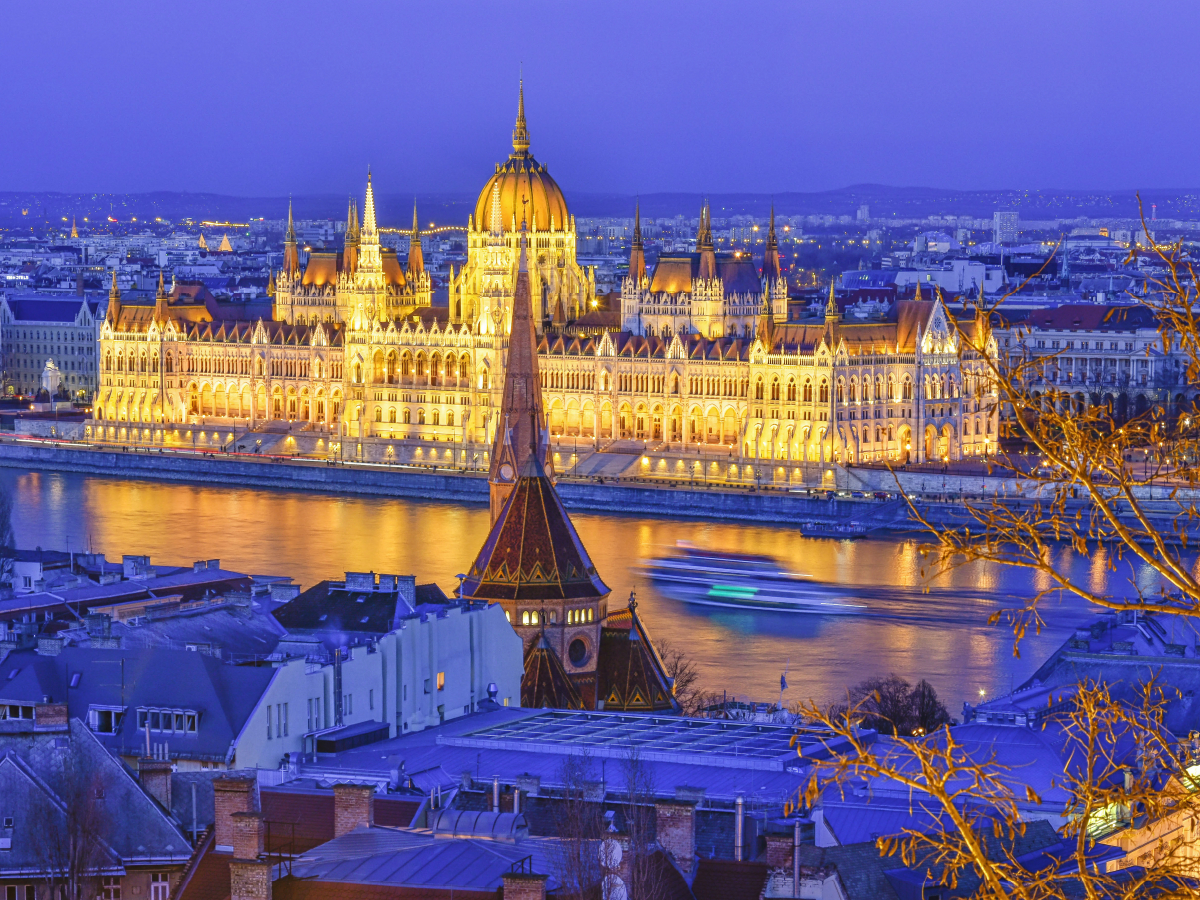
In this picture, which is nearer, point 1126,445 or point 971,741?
point 1126,445

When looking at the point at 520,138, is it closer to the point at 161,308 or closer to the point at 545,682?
the point at 161,308

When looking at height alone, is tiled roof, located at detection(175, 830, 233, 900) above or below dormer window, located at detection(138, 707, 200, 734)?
below

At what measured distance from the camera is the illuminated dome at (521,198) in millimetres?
77250

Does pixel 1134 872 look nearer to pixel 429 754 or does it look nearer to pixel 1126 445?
pixel 1126 445

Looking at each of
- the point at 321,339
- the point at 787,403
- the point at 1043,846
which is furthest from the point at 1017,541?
the point at 321,339

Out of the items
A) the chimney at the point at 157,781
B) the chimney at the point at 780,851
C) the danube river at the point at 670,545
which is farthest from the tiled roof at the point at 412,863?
the danube river at the point at 670,545

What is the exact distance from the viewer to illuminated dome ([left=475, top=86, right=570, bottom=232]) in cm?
7725

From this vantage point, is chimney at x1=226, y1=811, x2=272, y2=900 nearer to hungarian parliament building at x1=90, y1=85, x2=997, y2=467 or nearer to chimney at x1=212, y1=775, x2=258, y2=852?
chimney at x1=212, y1=775, x2=258, y2=852

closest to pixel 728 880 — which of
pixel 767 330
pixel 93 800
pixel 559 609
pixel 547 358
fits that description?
pixel 93 800

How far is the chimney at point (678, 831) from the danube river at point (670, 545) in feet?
61.6

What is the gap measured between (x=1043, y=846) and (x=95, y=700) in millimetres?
7428

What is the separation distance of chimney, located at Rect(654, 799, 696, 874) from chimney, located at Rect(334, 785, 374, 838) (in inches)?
64.1

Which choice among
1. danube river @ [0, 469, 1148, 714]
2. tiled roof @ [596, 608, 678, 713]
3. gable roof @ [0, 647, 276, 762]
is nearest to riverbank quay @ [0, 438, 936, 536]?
danube river @ [0, 469, 1148, 714]

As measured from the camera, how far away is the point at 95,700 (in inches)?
747
